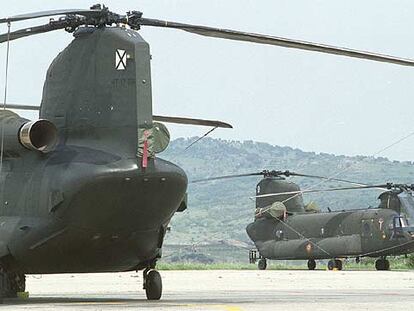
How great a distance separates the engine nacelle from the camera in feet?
55.6

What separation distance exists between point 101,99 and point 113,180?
5.83ft

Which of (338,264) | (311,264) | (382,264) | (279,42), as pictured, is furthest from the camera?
(311,264)

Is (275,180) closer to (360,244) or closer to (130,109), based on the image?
(360,244)

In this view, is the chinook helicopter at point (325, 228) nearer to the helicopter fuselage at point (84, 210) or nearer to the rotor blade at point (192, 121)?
the rotor blade at point (192, 121)

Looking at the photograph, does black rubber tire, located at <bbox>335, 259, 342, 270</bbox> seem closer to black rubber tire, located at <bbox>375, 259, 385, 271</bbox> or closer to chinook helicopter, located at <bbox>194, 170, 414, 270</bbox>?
chinook helicopter, located at <bbox>194, 170, 414, 270</bbox>

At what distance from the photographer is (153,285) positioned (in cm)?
1802

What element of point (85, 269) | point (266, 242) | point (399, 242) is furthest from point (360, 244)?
point (85, 269)

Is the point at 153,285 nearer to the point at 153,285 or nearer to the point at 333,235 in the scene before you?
the point at 153,285

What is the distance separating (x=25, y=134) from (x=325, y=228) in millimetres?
34771

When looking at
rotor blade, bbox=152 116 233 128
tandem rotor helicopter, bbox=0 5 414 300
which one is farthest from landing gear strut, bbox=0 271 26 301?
rotor blade, bbox=152 116 233 128

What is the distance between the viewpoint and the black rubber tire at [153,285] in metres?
18.0

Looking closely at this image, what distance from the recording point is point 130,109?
17.2 meters

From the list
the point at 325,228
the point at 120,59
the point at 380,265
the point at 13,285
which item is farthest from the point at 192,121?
the point at 325,228

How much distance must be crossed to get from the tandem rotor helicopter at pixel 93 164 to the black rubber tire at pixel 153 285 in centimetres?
2
